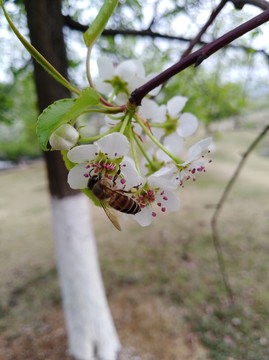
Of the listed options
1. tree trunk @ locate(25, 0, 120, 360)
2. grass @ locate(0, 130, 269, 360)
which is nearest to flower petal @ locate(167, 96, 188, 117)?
grass @ locate(0, 130, 269, 360)

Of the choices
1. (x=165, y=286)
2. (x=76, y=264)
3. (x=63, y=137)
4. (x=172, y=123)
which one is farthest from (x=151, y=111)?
(x=165, y=286)

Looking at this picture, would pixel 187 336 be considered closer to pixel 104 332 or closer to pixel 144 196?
pixel 104 332

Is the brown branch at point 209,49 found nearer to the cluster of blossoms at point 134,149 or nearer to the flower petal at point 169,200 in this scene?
the cluster of blossoms at point 134,149

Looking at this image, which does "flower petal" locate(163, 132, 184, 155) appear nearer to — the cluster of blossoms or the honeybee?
the cluster of blossoms

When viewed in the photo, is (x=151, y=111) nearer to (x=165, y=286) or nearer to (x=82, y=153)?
(x=82, y=153)

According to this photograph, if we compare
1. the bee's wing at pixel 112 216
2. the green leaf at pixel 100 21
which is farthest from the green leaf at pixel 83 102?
the bee's wing at pixel 112 216

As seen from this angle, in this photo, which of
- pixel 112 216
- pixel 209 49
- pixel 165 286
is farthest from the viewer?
pixel 165 286
